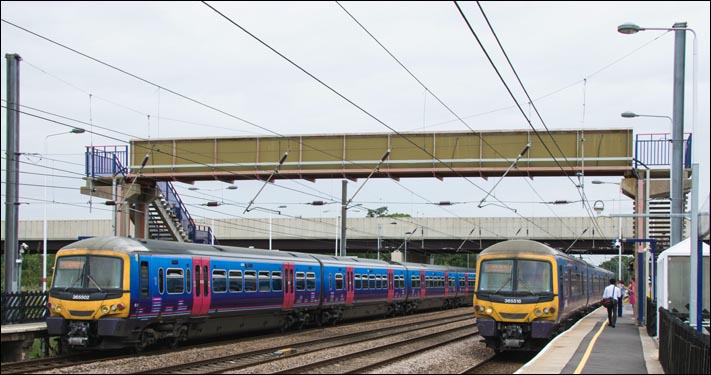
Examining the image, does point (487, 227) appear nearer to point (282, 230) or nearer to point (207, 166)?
point (282, 230)

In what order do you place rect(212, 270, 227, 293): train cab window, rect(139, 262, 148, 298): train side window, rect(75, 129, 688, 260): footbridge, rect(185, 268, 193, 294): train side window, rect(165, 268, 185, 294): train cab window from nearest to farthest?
1. rect(139, 262, 148, 298): train side window
2. rect(165, 268, 185, 294): train cab window
3. rect(185, 268, 193, 294): train side window
4. rect(212, 270, 227, 293): train cab window
5. rect(75, 129, 688, 260): footbridge

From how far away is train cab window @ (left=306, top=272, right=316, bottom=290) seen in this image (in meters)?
30.6

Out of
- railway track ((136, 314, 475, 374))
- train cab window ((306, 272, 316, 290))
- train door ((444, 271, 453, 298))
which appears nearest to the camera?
railway track ((136, 314, 475, 374))

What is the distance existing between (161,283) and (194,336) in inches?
108

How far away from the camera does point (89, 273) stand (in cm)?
2042

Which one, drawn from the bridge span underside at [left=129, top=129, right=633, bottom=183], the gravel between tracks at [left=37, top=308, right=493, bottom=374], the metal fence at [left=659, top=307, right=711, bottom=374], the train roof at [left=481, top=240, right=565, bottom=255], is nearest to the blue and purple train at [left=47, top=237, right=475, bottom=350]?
the gravel between tracks at [left=37, top=308, right=493, bottom=374]

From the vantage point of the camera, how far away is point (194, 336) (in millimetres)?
23375

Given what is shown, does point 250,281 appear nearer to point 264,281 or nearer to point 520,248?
point 264,281

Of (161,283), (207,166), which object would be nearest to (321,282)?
(207,166)

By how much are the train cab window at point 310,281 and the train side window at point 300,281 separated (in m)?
0.35

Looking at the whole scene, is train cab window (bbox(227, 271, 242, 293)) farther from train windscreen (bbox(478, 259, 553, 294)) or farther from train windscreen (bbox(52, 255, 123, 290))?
train windscreen (bbox(478, 259, 553, 294))

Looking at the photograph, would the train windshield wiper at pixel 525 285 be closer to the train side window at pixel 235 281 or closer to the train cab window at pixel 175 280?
the train side window at pixel 235 281

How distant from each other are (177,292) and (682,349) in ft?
43.4

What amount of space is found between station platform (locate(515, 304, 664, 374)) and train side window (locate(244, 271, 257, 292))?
934 cm
